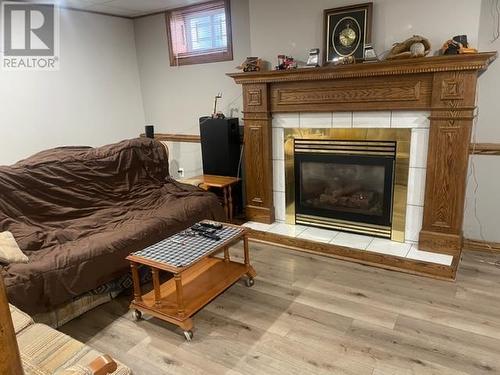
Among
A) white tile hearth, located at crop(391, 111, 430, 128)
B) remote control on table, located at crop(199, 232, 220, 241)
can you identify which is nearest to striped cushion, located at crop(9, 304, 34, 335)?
remote control on table, located at crop(199, 232, 220, 241)

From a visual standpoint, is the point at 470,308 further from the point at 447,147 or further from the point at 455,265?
the point at 447,147

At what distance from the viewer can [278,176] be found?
143 inches

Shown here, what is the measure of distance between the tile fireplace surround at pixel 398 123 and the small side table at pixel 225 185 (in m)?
0.30

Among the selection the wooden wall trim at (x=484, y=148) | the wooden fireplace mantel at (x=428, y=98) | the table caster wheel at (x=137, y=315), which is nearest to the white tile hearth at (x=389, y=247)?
the wooden fireplace mantel at (x=428, y=98)

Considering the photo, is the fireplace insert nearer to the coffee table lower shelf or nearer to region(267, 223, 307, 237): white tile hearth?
region(267, 223, 307, 237): white tile hearth

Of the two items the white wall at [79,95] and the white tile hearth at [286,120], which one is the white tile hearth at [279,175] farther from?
the white wall at [79,95]

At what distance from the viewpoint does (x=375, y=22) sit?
2.91 meters

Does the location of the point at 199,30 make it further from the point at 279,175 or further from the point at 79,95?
the point at 279,175

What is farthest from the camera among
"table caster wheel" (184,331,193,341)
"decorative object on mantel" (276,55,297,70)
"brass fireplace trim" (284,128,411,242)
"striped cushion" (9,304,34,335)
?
"decorative object on mantel" (276,55,297,70)

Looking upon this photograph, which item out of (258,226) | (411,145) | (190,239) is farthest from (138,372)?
(411,145)

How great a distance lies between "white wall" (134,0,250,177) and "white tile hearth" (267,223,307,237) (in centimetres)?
129

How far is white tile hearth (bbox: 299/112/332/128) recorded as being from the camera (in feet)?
10.7

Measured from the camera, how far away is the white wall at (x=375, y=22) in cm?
261

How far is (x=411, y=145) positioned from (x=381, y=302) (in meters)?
1.25
